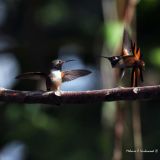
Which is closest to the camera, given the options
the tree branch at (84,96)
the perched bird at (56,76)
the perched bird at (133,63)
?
the tree branch at (84,96)

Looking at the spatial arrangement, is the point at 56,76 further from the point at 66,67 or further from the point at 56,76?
the point at 66,67

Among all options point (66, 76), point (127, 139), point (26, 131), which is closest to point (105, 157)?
point (127, 139)

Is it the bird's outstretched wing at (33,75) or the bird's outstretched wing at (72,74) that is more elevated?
the bird's outstretched wing at (72,74)

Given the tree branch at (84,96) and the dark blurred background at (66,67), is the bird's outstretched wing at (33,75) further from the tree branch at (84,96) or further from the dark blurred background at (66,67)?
the dark blurred background at (66,67)

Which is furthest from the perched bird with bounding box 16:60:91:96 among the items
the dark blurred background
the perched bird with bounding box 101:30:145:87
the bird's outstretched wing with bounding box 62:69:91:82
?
the dark blurred background

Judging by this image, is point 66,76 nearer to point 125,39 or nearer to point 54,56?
point 125,39

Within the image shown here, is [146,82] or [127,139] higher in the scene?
[146,82]

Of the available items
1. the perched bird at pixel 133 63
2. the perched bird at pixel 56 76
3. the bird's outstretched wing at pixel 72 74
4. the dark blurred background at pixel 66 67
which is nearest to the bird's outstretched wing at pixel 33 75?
the perched bird at pixel 56 76

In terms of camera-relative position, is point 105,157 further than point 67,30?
No
